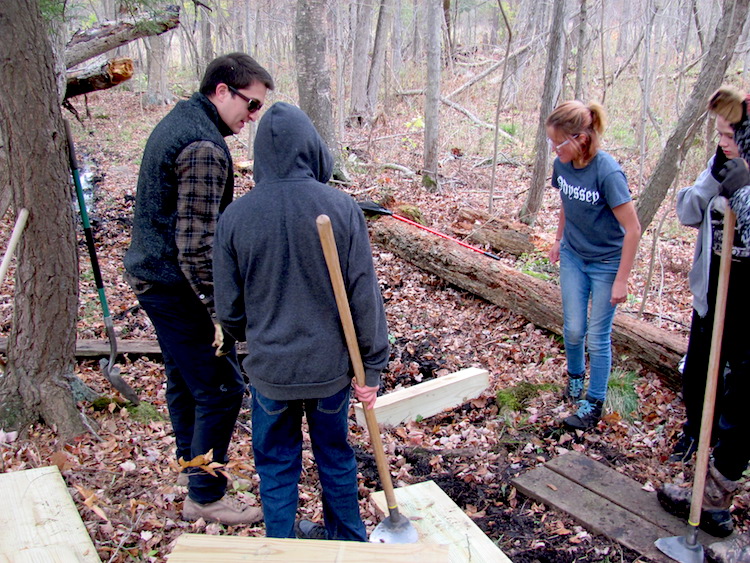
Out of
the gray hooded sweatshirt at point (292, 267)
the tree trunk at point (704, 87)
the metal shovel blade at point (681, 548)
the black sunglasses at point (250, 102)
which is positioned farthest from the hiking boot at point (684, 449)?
the black sunglasses at point (250, 102)

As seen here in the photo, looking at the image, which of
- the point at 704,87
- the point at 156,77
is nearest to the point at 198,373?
the point at 704,87

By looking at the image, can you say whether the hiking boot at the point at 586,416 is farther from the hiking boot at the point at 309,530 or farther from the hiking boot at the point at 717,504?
the hiking boot at the point at 309,530

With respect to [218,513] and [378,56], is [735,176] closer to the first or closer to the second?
[218,513]

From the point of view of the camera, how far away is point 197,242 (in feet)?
8.37

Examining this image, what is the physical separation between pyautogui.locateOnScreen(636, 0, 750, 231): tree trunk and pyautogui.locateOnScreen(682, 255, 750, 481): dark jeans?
2.17 m

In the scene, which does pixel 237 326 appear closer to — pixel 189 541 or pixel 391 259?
pixel 189 541

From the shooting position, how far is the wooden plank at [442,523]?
2.71 m

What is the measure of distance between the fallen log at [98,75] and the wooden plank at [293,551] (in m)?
7.01

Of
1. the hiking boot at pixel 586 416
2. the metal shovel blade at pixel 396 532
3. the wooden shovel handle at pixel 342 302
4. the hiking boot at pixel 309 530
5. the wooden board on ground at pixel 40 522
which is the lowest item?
the hiking boot at pixel 586 416

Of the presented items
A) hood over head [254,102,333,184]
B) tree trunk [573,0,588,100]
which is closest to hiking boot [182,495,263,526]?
hood over head [254,102,333,184]

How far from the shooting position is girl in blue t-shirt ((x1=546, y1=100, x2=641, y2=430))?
3383 millimetres

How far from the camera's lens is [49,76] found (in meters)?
3.36

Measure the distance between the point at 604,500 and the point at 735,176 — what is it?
185cm

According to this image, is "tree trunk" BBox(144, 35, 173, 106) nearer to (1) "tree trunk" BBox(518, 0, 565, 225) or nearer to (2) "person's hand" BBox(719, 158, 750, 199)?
(1) "tree trunk" BBox(518, 0, 565, 225)
